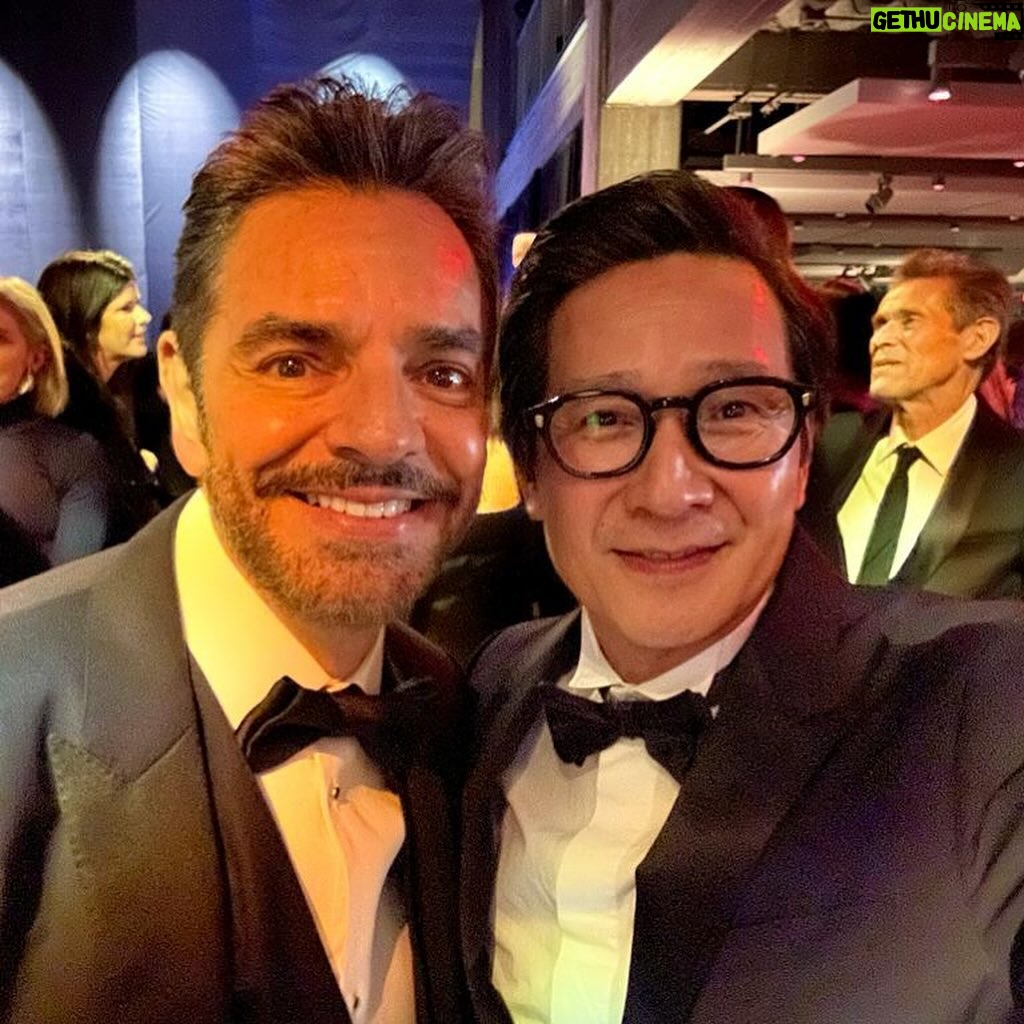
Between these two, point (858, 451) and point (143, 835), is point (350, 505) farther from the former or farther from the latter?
point (858, 451)

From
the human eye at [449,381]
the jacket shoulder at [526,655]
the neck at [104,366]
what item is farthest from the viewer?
the neck at [104,366]

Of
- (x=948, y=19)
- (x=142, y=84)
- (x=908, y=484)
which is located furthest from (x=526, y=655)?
(x=142, y=84)

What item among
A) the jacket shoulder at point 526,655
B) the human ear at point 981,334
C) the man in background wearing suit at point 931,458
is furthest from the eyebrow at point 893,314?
the jacket shoulder at point 526,655

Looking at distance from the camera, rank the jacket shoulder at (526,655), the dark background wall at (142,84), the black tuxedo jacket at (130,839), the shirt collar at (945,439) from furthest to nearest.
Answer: the dark background wall at (142,84)
the shirt collar at (945,439)
the jacket shoulder at (526,655)
the black tuxedo jacket at (130,839)

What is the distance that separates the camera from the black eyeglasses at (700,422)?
51.7 inches

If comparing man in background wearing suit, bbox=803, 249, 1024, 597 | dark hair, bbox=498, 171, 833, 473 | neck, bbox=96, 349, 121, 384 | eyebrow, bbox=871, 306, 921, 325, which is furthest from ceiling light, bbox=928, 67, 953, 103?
dark hair, bbox=498, 171, 833, 473

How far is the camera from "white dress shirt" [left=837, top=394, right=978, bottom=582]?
2971mm

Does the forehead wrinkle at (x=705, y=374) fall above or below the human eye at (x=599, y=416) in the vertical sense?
above

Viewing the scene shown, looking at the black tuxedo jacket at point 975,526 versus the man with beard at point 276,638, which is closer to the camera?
the man with beard at point 276,638

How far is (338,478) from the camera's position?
1.28m

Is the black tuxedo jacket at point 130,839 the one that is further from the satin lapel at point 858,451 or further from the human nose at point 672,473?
the satin lapel at point 858,451

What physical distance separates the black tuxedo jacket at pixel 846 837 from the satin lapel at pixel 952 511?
1.59 meters

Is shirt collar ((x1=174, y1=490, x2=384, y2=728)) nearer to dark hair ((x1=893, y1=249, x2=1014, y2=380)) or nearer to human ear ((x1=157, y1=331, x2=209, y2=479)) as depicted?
human ear ((x1=157, y1=331, x2=209, y2=479))

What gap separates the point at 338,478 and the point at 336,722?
265 mm
